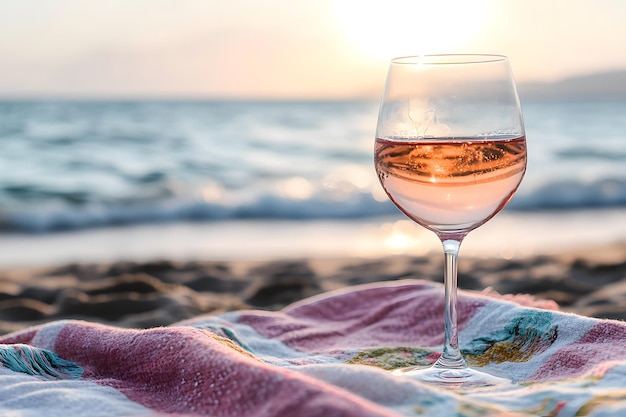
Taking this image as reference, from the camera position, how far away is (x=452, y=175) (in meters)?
1.41

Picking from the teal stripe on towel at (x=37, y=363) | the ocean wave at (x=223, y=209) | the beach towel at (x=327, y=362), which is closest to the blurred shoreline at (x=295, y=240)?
the ocean wave at (x=223, y=209)

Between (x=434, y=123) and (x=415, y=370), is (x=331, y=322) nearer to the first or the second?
(x=415, y=370)

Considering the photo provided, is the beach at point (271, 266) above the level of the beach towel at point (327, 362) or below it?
below

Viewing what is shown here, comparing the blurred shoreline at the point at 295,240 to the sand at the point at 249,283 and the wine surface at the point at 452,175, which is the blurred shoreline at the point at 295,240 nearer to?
the sand at the point at 249,283

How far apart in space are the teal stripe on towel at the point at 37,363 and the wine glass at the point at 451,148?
606 millimetres

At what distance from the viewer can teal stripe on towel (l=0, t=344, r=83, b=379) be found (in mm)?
1407

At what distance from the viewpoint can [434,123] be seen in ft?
4.75

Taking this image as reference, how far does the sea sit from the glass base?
13.6 feet

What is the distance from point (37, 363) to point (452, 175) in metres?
0.80

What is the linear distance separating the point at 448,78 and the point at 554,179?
8970 millimetres

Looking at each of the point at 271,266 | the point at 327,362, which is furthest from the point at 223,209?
the point at 327,362

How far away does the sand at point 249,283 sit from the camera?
3609 millimetres

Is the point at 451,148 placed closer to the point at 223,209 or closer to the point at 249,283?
the point at 249,283

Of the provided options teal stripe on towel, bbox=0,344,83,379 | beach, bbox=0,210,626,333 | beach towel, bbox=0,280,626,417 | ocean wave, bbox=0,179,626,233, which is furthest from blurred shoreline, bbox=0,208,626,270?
teal stripe on towel, bbox=0,344,83,379
